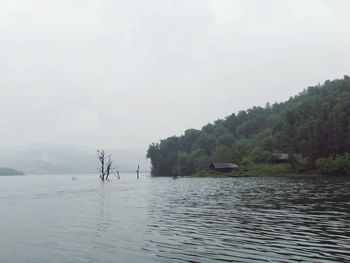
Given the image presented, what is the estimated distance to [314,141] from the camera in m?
189

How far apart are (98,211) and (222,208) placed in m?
18.2

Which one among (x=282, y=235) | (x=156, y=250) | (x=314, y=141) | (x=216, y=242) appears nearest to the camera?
(x=156, y=250)

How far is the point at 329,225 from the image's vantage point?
41.3 meters

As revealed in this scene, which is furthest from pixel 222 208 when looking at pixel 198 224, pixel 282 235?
pixel 282 235

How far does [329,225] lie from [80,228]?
25.8 metres

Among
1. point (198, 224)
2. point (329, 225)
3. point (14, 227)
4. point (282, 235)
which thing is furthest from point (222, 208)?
point (14, 227)

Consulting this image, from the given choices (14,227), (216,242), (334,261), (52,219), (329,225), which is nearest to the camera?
(334,261)

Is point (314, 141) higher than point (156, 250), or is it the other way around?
point (314, 141)

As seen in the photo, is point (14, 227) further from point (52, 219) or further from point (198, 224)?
point (198, 224)

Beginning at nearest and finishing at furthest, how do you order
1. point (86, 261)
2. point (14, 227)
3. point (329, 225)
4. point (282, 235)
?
point (86, 261), point (282, 235), point (329, 225), point (14, 227)

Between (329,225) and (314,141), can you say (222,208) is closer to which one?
(329,225)

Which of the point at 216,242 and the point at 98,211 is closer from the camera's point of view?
the point at 216,242

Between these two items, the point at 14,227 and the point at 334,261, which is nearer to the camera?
the point at 334,261

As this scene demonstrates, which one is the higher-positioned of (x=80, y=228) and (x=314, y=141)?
(x=314, y=141)
